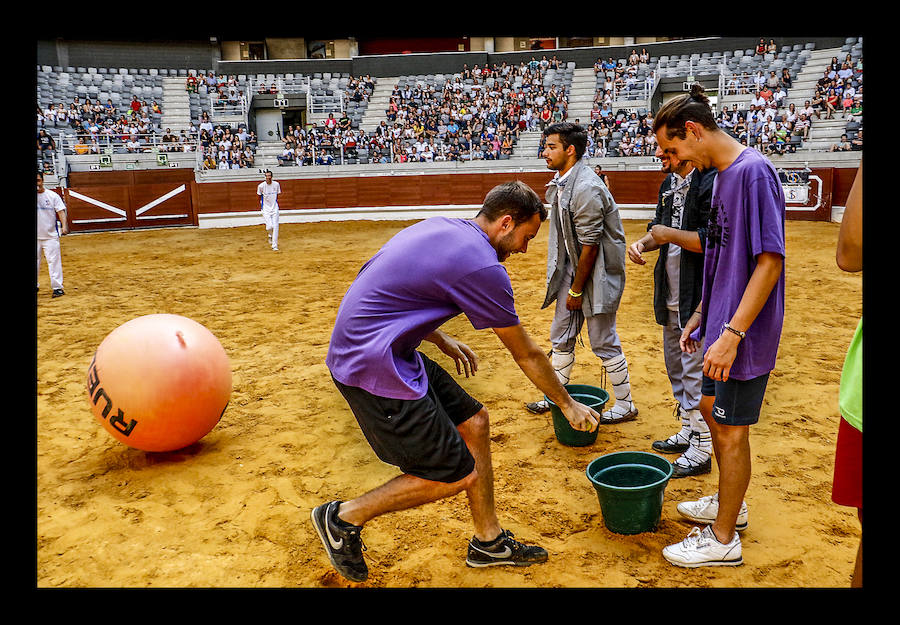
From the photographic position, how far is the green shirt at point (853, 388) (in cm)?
179

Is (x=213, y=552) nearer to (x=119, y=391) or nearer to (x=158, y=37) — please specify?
(x=119, y=391)

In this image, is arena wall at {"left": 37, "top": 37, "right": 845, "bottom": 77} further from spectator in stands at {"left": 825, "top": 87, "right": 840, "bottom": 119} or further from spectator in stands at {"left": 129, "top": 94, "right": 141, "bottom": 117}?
spectator in stands at {"left": 825, "top": 87, "right": 840, "bottom": 119}

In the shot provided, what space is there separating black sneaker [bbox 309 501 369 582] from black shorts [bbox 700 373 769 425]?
5.24 feet

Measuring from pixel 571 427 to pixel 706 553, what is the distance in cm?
144

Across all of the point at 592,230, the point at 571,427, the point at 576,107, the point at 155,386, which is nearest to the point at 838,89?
the point at 576,107

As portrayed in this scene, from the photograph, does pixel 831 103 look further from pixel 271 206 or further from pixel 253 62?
pixel 253 62

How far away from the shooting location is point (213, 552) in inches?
129

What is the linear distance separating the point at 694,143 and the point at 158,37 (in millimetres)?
37060

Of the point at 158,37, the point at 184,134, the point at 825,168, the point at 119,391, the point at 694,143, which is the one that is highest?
the point at 158,37

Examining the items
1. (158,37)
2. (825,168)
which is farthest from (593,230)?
(158,37)

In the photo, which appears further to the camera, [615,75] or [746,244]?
[615,75]

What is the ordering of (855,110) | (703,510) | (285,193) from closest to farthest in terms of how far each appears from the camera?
(703,510) < (855,110) < (285,193)

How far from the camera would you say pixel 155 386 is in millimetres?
4102

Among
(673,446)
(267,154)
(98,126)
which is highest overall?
(98,126)
